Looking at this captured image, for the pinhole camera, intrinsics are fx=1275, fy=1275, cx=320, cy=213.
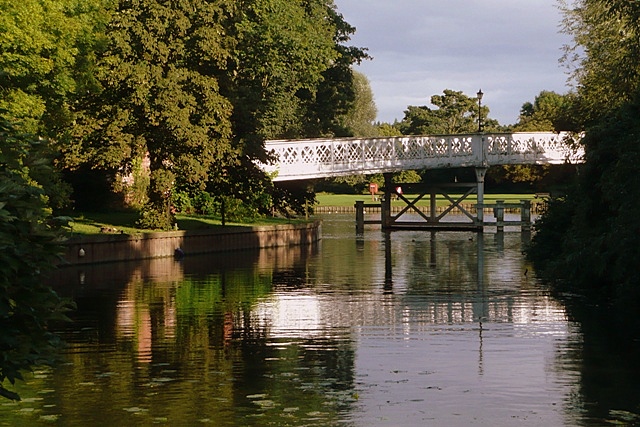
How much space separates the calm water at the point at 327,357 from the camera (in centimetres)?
1480

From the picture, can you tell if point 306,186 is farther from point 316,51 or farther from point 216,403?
point 216,403

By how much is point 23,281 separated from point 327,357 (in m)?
9.45

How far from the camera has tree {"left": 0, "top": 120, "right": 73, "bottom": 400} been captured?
404 inches

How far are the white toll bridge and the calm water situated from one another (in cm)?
2550

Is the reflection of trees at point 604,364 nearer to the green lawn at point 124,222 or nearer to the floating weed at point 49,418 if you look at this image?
the floating weed at point 49,418

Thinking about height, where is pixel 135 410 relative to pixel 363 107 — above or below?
below

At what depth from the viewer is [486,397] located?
15727 mm

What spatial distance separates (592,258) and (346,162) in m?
37.2

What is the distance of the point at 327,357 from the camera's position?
1945 centimetres

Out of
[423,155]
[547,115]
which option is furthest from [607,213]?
[547,115]

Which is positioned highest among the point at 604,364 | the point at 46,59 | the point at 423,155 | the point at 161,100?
the point at 46,59

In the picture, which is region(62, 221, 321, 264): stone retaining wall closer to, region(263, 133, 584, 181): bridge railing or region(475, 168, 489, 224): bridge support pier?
region(263, 133, 584, 181): bridge railing

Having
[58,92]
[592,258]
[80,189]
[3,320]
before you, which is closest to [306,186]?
[80,189]

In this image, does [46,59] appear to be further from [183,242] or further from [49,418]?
[49,418]
